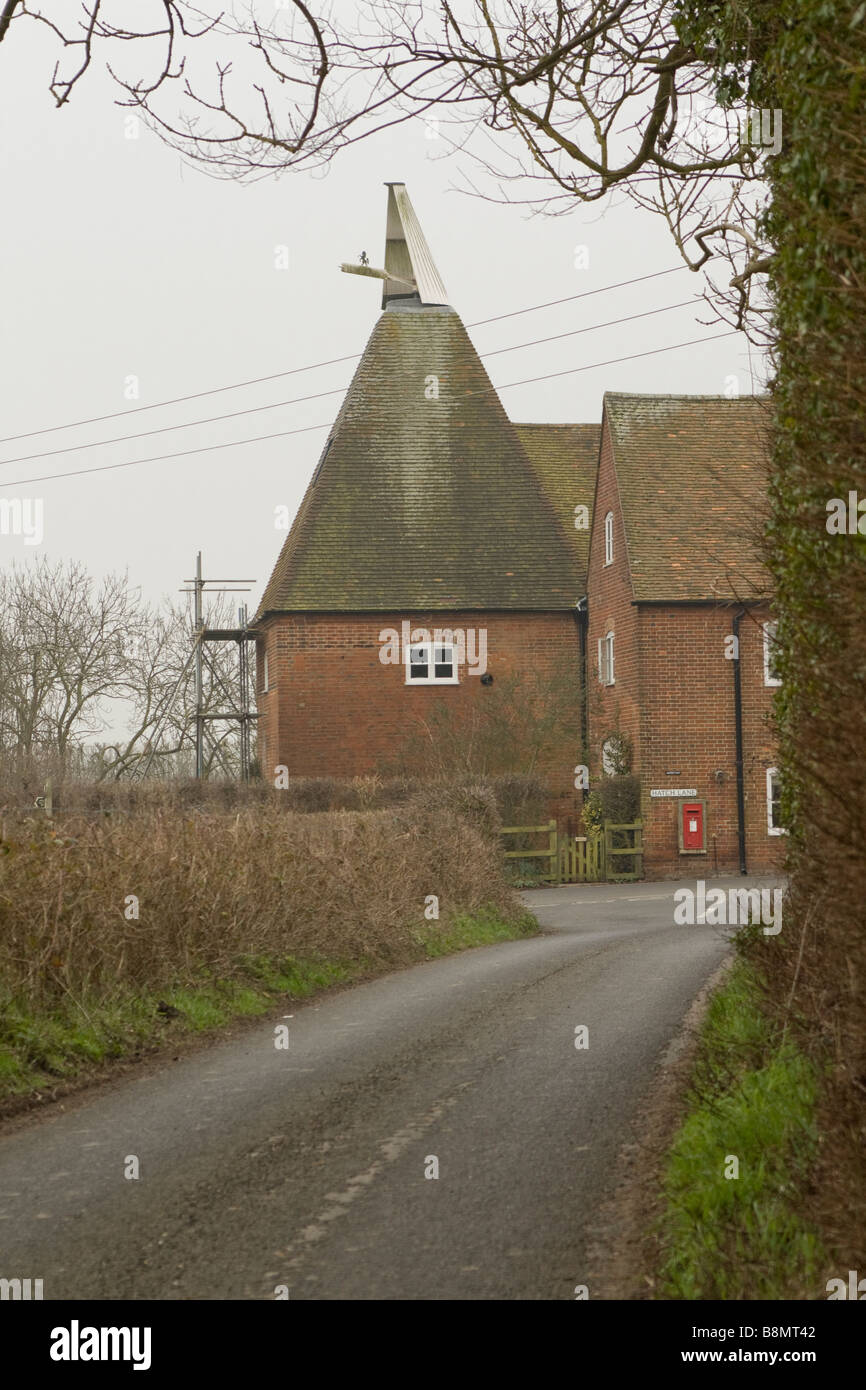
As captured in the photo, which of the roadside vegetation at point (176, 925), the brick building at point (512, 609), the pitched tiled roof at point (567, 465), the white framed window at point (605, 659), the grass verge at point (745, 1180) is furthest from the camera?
the pitched tiled roof at point (567, 465)

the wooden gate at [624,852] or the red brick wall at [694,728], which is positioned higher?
the red brick wall at [694,728]

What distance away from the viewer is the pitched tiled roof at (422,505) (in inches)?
1390

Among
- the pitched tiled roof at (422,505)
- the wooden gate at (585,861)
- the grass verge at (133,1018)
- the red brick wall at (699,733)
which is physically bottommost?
the wooden gate at (585,861)

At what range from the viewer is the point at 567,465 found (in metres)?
40.7

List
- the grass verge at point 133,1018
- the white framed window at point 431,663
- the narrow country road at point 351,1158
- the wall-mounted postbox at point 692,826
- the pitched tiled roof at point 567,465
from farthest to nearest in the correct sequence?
the pitched tiled roof at point 567,465 < the white framed window at point 431,663 < the wall-mounted postbox at point 692,826 < the grass verge at point 133,1018 < the narrow country road at point 351,1158

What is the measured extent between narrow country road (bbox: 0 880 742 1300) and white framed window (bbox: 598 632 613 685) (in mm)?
22821

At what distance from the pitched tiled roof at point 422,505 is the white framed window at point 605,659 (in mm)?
1566

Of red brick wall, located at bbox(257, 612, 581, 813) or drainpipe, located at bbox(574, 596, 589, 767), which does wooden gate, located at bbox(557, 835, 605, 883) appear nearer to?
red brick wall, located at bbox(257, 612, 581, 813)

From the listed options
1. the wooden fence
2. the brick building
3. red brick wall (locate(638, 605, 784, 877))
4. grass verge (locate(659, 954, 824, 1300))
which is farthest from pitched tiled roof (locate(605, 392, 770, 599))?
grass verge (locate(659, 954, 824, 1300))

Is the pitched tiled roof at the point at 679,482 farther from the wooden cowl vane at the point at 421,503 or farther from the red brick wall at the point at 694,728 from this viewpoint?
the wooden cowl vane at the point at 421,503

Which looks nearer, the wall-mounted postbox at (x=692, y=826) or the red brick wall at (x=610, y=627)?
the wall-mounted postbox at (x=692, y=826)

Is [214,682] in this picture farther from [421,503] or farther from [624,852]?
[624,852]

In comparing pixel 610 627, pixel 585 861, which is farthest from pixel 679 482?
pixel 585 861

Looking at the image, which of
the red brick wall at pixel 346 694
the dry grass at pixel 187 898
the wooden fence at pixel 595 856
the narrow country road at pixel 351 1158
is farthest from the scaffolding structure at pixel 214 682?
the narrow country road at pixel 351 1158
